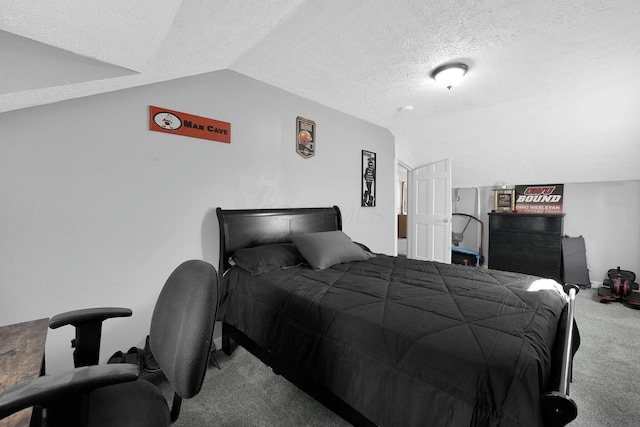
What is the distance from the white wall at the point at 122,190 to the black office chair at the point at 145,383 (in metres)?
0.81

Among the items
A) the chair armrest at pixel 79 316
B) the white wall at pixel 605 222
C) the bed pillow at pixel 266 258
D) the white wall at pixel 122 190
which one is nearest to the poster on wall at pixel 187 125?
the white wall at pixel 122 190

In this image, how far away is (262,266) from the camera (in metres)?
2.11

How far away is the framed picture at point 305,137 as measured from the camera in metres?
2.98

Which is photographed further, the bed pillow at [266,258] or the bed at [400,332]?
the bed pillow at [266,258]

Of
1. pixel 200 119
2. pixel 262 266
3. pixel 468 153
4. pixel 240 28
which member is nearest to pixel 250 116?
pixel 200 119

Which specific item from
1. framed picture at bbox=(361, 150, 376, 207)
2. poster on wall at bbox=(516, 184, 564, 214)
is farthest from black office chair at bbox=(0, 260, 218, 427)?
poster on wall at bbox=(516, 184, 564, 214)

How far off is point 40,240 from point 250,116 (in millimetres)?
1741

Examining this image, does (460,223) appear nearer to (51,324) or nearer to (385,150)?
(385,150)

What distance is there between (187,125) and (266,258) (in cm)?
122

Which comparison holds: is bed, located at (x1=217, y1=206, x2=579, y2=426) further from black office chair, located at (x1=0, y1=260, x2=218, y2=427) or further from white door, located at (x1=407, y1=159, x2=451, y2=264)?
white door, located at (x1=407, y1=159, x2=451, y2=264)

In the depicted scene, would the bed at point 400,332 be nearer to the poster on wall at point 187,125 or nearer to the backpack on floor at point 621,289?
the poster on wall at point 187,125

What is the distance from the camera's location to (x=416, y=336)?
1.17m

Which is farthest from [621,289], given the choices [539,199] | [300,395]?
[300,395]

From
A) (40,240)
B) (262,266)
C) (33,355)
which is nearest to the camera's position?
(33,355)
